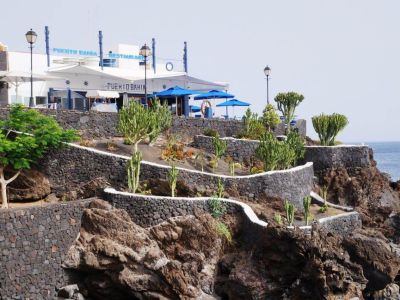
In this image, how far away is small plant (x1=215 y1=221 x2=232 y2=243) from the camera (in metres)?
25.9

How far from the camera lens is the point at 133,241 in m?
24.9

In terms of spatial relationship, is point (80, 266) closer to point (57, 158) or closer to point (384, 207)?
point (57, 158)

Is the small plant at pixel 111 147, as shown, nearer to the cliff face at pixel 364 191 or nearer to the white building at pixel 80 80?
the white building at pixel 80 80

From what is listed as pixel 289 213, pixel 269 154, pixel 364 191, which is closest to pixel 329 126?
pixel 364 191

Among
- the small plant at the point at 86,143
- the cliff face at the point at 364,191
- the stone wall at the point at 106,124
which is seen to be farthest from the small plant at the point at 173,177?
the cliff face at the point at 364,191

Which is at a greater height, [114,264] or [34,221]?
[34,221]

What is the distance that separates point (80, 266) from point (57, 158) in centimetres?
592

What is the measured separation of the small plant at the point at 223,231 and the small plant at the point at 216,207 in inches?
13.4

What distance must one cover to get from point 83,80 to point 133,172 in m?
16.0

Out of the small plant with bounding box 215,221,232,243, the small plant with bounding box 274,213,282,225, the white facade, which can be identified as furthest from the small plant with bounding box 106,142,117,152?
the small plant with bounding box 274,213,282,225

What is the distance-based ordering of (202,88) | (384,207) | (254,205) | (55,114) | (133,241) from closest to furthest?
(133,241), (254,205), (55,114), (384,207), (202,88)

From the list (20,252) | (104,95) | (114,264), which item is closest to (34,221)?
(20,252)

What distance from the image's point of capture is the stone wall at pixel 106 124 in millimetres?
32906

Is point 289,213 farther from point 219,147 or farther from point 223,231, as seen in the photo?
point 219,147
